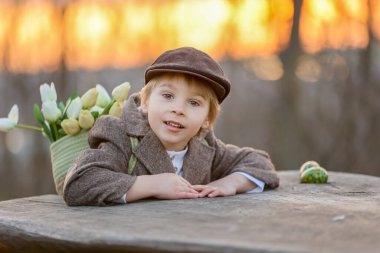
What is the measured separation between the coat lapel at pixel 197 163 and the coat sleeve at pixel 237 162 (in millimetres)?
86

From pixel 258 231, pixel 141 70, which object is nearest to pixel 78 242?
pixel 258 231

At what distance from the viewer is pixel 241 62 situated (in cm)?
530

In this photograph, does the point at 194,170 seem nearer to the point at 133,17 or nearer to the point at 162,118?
the point at 162,118

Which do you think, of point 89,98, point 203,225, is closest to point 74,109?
point 89,98

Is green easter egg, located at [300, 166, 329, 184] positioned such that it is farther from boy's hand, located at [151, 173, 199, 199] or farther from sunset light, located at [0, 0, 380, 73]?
sunset light, located at [0, 0, 380, 73]

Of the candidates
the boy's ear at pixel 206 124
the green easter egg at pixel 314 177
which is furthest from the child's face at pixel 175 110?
the green easter egg at pixel 314 177

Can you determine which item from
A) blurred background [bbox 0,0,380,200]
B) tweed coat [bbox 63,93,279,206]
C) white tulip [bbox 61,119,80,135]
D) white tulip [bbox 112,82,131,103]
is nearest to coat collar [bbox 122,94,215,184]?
tweed coat [bbox 63,93,279,206]

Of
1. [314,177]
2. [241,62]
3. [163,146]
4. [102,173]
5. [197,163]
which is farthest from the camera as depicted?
[241,62]

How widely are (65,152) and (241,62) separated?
9.97ft

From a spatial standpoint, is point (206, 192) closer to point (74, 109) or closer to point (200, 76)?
point (200, 76)

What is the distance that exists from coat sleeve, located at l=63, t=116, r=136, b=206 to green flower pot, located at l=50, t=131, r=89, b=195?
230mm

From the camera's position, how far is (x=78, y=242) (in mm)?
1545

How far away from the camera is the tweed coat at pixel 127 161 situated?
80.8 inches

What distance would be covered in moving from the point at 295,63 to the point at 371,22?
0.69 m
